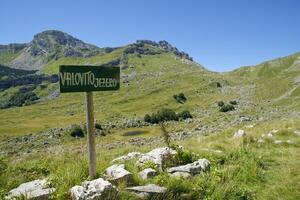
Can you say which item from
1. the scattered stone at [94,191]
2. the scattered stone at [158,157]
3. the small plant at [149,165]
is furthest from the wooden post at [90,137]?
the scattered stone at [158,157]

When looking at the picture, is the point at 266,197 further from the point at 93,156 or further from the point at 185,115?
the point at 185,115

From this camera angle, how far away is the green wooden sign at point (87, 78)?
299 inches

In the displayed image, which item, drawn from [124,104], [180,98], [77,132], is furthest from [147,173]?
[124,104]

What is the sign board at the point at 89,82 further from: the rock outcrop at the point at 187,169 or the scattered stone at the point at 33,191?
the rock outcrop at the point at 187,169

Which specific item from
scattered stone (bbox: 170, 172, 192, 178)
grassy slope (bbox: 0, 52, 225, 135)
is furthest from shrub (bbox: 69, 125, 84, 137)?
scattered stone (bbox: 170, 172, 192, 178)

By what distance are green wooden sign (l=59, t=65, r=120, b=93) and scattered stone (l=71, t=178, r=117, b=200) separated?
6.69ft

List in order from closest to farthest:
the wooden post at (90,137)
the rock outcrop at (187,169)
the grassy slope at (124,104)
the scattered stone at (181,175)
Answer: the wooden post at (90,137)
the scattered stone at (181,175)
the rock outcrop at (187,169)
the grassy slope at (124,104)

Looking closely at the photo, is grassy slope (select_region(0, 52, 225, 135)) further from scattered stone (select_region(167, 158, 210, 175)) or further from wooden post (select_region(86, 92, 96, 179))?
wooden post (select_region(86, 92, 96, 179))

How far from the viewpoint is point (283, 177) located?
8750 millimetres

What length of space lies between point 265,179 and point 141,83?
186 meters

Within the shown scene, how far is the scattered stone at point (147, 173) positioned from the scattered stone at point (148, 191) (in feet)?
2.54

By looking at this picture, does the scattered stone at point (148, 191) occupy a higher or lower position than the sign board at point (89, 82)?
lower

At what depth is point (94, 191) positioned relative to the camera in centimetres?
676

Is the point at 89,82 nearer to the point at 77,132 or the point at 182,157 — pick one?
the point at 182,157
